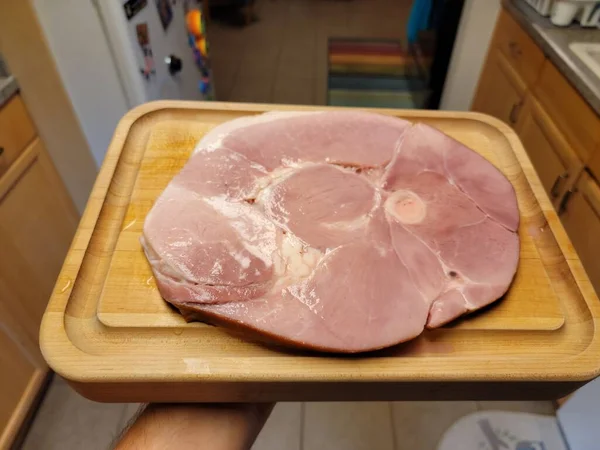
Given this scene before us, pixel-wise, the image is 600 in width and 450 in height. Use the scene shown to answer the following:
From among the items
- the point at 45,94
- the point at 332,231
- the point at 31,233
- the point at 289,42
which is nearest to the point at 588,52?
the point at 332,231

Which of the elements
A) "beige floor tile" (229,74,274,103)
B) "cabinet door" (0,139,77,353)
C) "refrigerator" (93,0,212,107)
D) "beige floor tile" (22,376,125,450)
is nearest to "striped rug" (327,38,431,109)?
"beige floor tile" (229,74,274,103)

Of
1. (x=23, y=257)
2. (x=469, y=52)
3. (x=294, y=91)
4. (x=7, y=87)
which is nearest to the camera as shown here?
(x=7, y=87)

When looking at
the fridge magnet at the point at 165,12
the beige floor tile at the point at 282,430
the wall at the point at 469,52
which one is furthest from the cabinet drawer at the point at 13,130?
the wall at the point at 469,52

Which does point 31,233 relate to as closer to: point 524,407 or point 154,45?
point 154,45

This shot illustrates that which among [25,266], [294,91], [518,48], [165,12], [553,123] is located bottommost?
[294,91]

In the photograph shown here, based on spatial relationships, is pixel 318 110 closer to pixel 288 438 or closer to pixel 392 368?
pixel 392 368

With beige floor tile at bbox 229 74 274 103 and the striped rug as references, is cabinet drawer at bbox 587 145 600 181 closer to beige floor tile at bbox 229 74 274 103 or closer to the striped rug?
the striped rug

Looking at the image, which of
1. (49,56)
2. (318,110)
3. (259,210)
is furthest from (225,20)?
(259,210)

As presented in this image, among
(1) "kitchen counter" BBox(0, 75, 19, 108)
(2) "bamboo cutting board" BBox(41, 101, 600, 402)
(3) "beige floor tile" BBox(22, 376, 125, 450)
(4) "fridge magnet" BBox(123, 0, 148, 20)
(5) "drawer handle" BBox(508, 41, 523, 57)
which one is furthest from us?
(5) "drawer handle" BBox(508, 41, 523, 57)
